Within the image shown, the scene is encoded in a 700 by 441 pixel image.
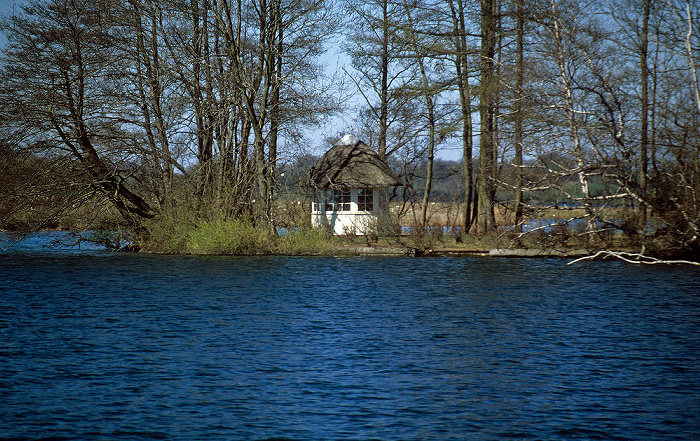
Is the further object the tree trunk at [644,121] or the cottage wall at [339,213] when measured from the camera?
the cottage wall at [339,213]

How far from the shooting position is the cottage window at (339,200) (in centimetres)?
3316

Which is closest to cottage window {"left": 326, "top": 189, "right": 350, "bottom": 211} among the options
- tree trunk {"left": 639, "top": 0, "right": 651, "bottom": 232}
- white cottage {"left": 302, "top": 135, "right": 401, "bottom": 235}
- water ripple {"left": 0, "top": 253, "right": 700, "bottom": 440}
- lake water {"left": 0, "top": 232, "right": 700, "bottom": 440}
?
white cottage {"left": 302, "top": 135, "right": 401, "bottom": 235}

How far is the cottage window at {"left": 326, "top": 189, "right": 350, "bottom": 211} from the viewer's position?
1305 inches

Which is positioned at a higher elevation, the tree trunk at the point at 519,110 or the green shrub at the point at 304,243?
the tree trunk at the point at 519,110

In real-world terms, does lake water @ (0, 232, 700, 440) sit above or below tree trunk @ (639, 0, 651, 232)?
below

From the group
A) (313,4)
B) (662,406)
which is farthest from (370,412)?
(313,4)

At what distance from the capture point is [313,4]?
27.8m

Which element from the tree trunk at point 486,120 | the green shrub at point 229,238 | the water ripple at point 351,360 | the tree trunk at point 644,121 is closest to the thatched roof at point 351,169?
the tree trunk at point 486,120

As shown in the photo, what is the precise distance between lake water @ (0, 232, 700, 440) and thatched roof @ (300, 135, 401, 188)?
1408cm

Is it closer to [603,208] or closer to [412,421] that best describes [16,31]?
[603,208]

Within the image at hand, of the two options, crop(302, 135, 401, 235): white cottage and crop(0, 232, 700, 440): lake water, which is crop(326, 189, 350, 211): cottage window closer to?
crop(302, 135, 401, 235): white cottage

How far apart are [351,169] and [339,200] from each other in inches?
60.6

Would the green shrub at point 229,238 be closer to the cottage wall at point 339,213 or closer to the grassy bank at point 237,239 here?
the grassy bank at point 237,239

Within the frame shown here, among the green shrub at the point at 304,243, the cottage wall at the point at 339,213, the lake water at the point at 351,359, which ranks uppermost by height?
the cottage wall at the point at 339,213
